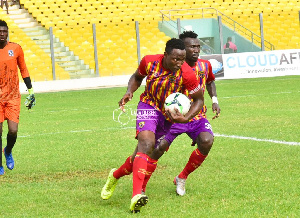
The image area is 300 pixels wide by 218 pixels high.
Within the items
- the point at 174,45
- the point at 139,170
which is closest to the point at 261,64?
the point at 174,45

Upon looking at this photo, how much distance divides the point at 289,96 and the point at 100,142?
8.53m

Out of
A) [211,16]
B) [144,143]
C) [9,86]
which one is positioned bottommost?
[211,16]

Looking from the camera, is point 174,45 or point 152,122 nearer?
point 174,45

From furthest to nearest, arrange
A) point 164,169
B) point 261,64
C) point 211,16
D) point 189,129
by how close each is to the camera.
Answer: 1. point 211,16
2. point 261,64
3. point 164,169
4. point 189,129

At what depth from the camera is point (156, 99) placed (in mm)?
6910

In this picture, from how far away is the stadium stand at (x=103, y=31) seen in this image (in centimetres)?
2880

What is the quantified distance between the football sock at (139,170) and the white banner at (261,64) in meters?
21.3

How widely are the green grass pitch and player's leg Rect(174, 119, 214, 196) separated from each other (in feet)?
0.50

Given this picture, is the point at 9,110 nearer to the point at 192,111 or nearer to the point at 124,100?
the point at 124,100

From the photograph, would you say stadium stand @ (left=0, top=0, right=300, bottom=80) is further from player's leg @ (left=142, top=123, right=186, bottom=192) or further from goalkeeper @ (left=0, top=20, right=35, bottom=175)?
player's leg @ (left=142, top=123, right=186, bottom=192)

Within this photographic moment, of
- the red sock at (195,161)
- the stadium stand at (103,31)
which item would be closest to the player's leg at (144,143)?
the red sock at (195,161)

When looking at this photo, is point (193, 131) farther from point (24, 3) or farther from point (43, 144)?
point (24, 3)

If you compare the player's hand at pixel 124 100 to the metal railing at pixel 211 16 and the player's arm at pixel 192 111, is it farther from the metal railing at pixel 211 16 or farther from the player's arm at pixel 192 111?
the metal railing at pixel 211 16

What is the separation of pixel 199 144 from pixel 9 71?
11.1ft
